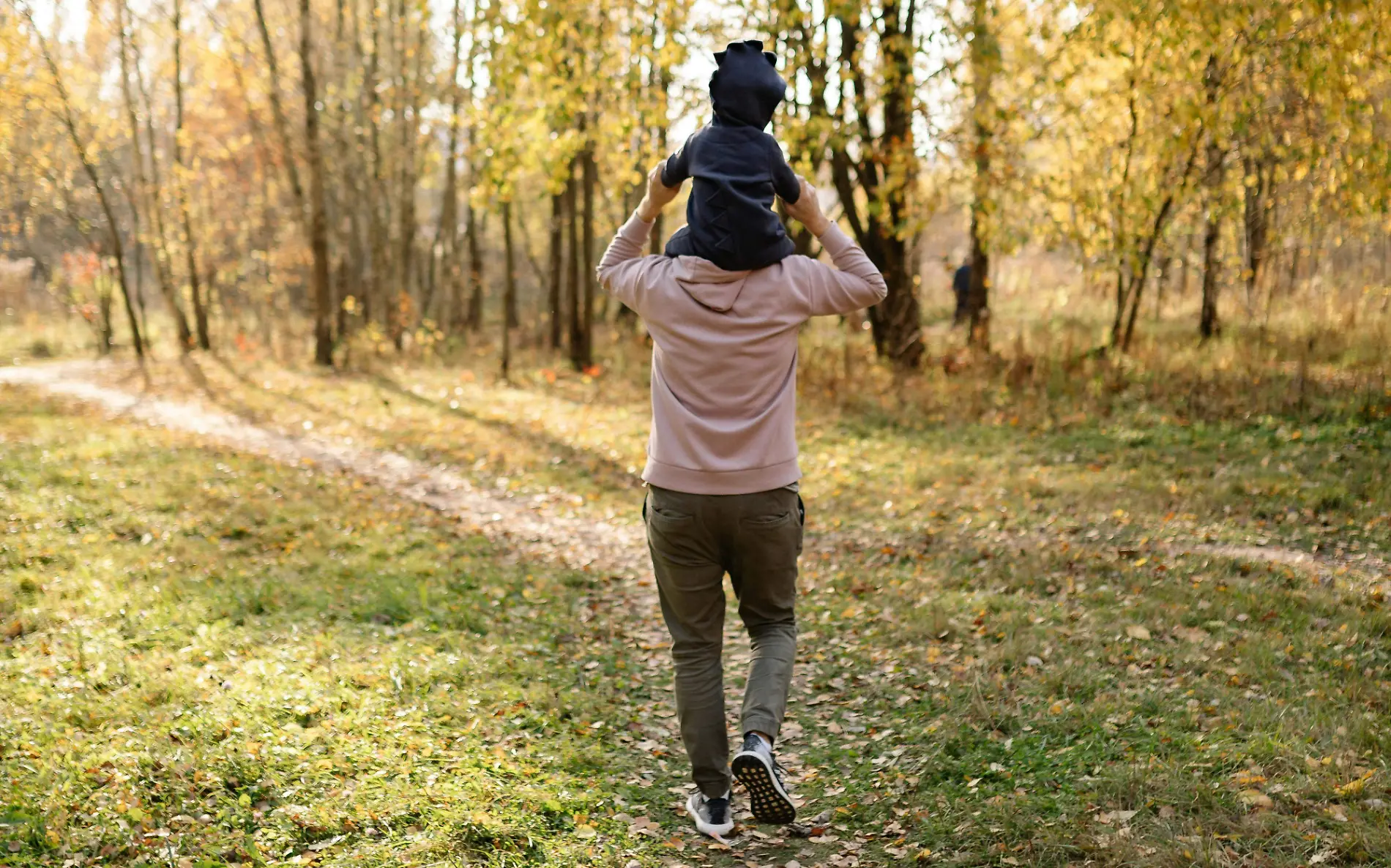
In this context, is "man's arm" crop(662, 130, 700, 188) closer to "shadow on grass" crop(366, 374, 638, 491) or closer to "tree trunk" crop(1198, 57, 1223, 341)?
"tree trunk" crop(1198, 57, 1223, 341)

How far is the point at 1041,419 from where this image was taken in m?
12.0

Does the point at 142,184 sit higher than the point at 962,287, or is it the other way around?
the point at 142,184

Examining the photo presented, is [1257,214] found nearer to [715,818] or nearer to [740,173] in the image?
[740,173]

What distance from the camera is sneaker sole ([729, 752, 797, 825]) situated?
3588 mm

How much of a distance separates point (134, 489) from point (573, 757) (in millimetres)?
6281

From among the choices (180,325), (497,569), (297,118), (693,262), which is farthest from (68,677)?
(297,118)

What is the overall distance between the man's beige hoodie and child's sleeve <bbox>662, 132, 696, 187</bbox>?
287 millimetres

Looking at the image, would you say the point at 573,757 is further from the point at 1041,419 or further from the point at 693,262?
the point at 1041,419

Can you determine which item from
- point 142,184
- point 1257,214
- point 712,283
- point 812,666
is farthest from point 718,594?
point 142,184

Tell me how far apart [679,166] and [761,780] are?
2.20 meters

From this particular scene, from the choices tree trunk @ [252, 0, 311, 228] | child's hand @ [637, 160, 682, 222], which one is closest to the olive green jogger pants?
child's hand @ [637, 160, 682, 222]

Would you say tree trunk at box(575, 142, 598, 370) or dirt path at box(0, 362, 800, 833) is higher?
tree trunk at box(575, 142, 598, 370)

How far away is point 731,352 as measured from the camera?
349 centimetres

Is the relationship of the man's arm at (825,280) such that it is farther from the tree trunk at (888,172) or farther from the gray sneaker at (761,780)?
the tree trunk at (888,172)
